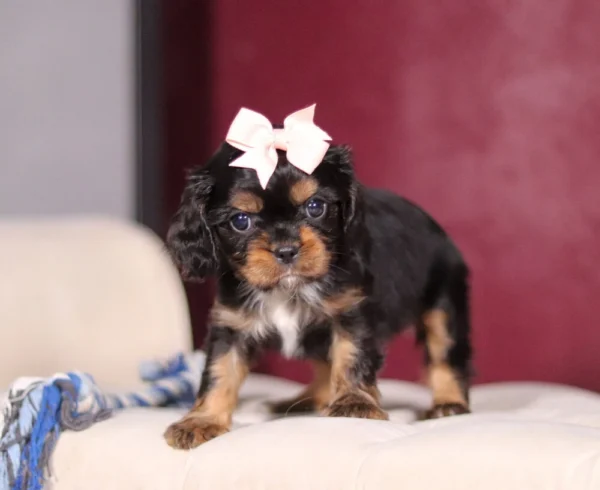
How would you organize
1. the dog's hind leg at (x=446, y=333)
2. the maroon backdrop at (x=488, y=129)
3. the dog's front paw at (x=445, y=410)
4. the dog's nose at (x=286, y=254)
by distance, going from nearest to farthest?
the dog's nose at (x=286, y=254), the dog's front paw at (x=445, y=410), the dog's hind leg at (x=446, y=333), the maroon backdrop at (x=488, y=129)

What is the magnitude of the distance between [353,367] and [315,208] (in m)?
0.40

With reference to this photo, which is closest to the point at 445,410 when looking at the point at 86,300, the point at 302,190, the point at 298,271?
the point at 298,271

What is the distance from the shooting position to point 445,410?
8.31 feet

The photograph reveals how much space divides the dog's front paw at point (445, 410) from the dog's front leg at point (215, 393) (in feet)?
1.65

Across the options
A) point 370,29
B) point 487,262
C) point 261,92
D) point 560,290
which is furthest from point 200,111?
point 560,290

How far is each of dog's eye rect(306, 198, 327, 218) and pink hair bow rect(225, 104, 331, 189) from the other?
0.07m

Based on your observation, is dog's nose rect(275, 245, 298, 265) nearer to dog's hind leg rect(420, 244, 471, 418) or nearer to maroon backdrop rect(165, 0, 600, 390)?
dog's hind leg rect(420, 244, 471, 418)

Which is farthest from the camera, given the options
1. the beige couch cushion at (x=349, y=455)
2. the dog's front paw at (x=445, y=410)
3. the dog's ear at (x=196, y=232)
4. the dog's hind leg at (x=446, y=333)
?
the dog's hind leg at (x=446, y=333)

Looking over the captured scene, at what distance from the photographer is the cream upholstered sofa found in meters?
1.72

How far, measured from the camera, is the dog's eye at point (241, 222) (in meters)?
2.29

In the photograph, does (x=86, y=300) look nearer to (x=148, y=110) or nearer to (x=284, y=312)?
(x=284, y=312)

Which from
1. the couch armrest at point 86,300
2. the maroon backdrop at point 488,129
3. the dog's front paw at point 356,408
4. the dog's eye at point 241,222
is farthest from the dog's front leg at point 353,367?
the maroon backdrop at point 488,129

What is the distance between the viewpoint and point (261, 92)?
15.1ft

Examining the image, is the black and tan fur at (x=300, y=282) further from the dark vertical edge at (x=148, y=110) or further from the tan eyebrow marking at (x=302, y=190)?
the dark vertical edge at (x=148, y=110)
